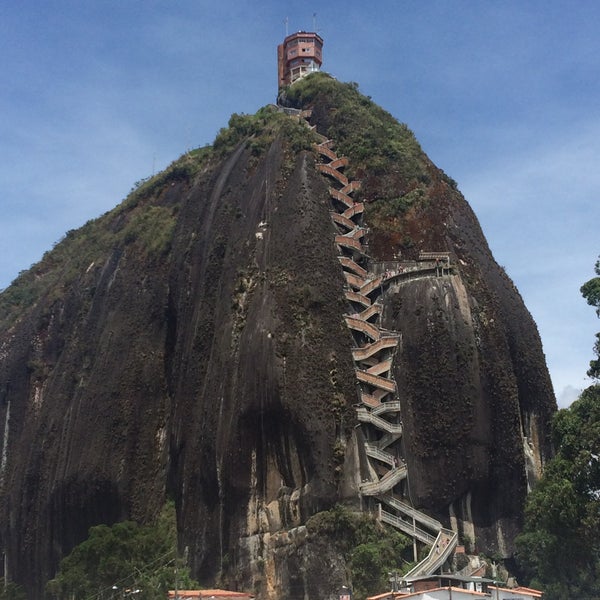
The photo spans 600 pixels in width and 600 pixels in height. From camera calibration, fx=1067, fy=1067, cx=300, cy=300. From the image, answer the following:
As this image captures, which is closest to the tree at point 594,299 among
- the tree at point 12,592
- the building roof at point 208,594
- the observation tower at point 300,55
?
the building roof at point 208,594

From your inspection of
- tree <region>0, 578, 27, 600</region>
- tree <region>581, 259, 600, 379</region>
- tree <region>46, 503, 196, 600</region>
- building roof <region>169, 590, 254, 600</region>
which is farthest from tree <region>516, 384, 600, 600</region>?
tree <region>0, 578, 27, 600</region>

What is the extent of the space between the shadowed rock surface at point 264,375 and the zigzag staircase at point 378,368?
2.77 feet

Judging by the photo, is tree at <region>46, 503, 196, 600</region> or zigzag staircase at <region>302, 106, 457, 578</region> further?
zigzag staircase at <region>302, 106, 457, 578</region>

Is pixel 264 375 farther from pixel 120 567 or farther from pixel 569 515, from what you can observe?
pixel 569 515

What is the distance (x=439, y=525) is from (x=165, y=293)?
1248 inches

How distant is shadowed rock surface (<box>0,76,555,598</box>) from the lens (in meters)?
61.4

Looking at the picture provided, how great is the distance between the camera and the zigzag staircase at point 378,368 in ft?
197

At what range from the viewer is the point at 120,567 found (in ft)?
198

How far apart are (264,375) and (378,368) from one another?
7122 millimetres

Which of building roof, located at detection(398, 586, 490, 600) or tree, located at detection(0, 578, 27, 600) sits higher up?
tree, located at detection(0, 578, 27, 600)

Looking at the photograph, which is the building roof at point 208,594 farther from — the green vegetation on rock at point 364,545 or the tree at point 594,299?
the tree at point 594,299

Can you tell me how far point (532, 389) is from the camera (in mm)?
68625

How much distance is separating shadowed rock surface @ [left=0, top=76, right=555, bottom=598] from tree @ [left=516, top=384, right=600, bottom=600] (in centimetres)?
278

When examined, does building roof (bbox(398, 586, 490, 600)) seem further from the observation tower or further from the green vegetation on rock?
the observation tower
